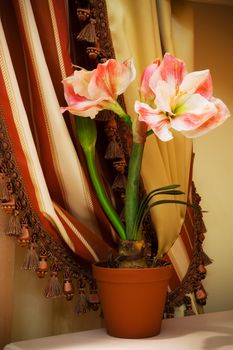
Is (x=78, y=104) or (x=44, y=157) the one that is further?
(x=44, y=157)

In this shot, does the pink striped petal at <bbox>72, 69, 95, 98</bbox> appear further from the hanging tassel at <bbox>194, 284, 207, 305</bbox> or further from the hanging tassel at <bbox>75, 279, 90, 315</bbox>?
the hanging tassel at <bbox>194, 284, 207, 305</bbox>

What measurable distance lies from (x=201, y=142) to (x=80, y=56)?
1.73ft

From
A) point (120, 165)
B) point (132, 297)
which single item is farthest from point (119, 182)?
point (132, 297)

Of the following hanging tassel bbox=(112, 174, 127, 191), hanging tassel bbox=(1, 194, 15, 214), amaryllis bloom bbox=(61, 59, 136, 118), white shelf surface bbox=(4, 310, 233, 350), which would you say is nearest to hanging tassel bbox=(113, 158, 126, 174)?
hanging tassel bbox=(112, 174, 127, 191)

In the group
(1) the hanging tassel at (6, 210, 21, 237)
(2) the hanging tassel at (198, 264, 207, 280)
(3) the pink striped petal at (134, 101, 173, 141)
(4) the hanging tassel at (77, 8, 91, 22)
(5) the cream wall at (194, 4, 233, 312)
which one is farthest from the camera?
(5) the cream wall at (194, 4, 233, 312)

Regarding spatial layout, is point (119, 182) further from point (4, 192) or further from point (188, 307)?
point (188, 307)

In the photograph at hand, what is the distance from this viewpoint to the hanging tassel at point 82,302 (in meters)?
1.26

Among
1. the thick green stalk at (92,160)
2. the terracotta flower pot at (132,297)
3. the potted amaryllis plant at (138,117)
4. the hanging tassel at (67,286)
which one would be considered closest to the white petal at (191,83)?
the potted amaryllis plant at (138,117)

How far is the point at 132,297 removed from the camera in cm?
115

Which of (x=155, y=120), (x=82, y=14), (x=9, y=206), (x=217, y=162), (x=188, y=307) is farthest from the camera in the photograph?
(x=217, y=162)

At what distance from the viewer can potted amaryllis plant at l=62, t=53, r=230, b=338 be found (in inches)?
42.6

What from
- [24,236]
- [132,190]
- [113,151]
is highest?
[113,151]

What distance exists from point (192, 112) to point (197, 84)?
0.08 m

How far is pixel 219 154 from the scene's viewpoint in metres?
1.71
